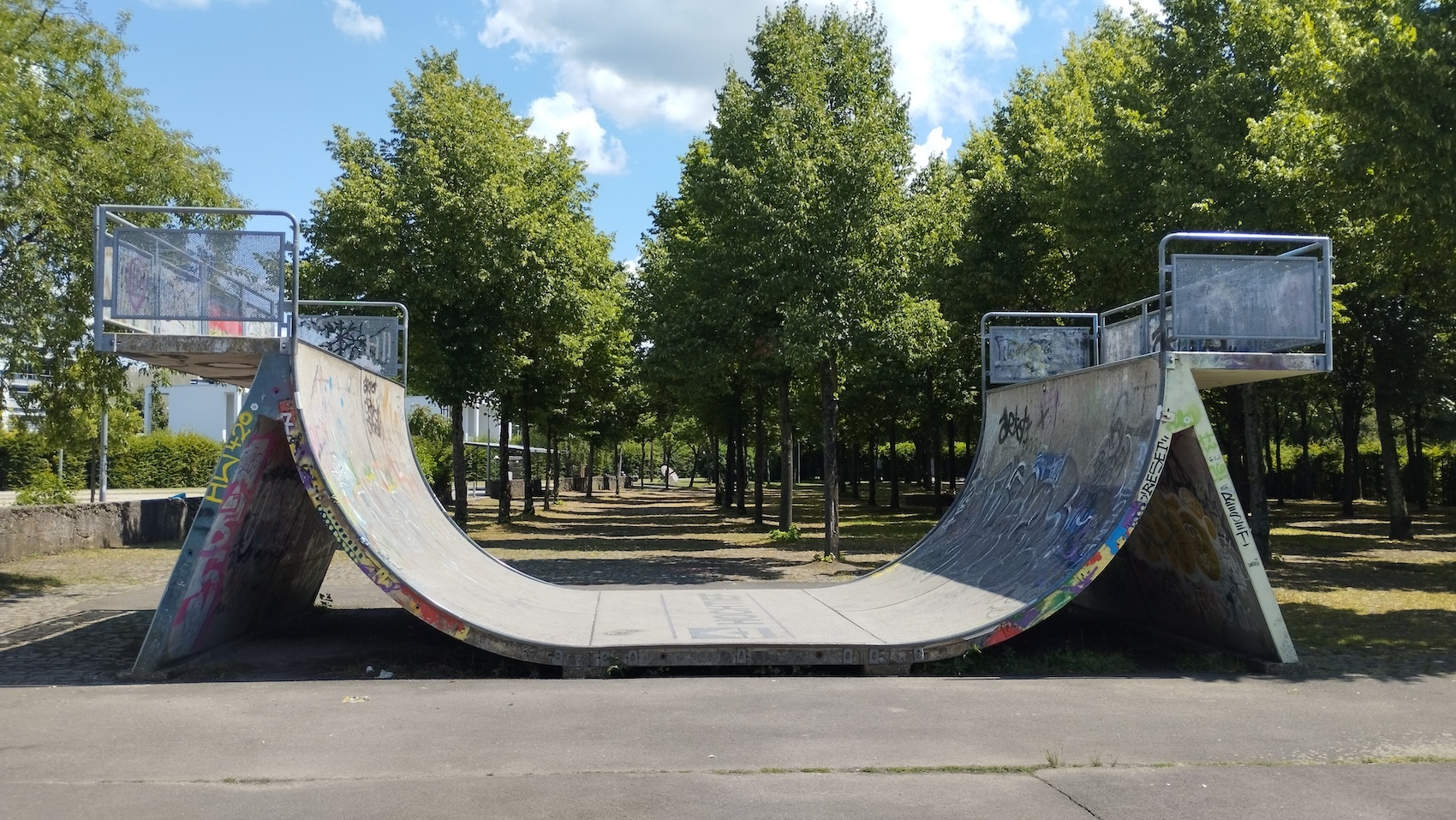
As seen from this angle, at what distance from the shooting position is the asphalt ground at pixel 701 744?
5.91 metres


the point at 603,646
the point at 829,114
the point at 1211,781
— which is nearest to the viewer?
the point at 1211,781

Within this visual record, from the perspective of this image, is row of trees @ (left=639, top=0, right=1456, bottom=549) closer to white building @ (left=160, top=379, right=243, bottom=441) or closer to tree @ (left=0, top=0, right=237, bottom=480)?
tree @ (left=0, top=0, right=237, bottom=480)

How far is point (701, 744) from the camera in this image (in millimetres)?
7195

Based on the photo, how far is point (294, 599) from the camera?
43.4 ft

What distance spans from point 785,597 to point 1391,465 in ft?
56.2

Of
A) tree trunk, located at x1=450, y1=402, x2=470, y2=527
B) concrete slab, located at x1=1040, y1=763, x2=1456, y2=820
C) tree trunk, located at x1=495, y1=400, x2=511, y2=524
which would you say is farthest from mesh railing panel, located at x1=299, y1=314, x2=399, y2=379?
tree trunk, located at x1=495, y1=400, x2=511, y2=524

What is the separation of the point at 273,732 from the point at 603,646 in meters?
2.95

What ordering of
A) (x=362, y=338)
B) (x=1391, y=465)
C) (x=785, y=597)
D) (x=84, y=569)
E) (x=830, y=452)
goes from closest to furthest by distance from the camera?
(x=785, y=597) → (x=362, y=338) → (x=84, y=569) → (x=830, y=452) → (x=1391, y=465)

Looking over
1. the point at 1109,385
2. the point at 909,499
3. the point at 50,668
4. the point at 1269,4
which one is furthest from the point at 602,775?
the point at 909,499

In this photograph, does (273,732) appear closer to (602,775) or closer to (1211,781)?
(602,775)

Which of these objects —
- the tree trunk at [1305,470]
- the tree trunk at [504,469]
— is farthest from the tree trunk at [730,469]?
the tree trunk at [1305,470]

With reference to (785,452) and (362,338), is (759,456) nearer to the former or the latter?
(785,452)

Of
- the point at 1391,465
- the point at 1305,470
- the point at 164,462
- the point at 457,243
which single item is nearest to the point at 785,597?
the point at 457,243

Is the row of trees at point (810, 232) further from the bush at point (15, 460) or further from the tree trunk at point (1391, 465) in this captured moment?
the bush at point (15, 460)
